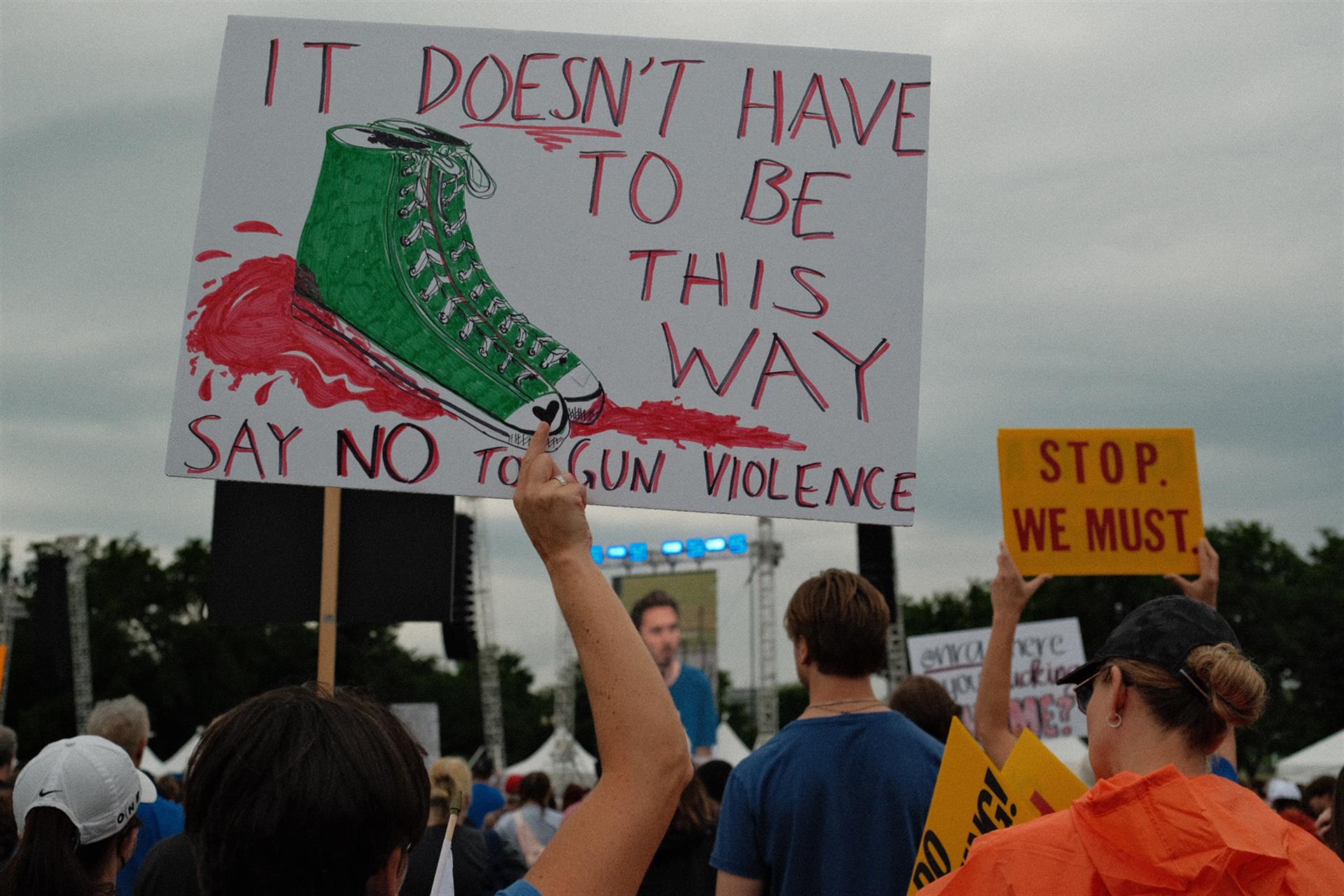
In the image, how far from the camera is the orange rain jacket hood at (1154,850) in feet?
6.81

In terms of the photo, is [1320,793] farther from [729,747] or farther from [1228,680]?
[729,747]

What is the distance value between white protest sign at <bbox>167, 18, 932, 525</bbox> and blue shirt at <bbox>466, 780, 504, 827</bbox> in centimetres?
762

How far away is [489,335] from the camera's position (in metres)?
3.45

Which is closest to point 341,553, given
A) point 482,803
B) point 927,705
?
point 927,705

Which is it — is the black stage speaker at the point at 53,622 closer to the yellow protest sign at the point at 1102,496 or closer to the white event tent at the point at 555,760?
the white event tent at the point at 555,760

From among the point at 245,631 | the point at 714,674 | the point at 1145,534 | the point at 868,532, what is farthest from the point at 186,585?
the point at 1145,534

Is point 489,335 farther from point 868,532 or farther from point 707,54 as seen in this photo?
point 868,532

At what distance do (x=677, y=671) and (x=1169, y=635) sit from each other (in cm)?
555

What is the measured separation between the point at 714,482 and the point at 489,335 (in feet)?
2.28

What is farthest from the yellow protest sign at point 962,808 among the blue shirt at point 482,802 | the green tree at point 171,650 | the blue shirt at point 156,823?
the green tree at point 171,650

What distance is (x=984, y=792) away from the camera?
3082mm

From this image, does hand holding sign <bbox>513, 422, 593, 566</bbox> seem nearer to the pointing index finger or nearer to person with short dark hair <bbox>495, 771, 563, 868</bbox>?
the pointing index finger

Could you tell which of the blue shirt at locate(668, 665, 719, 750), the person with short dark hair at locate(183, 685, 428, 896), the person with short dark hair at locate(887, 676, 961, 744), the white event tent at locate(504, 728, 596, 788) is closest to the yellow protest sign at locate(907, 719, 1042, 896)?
the person with short dark hair at locate(887, 676, 961, 744)

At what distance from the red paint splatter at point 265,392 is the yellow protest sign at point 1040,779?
76.4 inches
